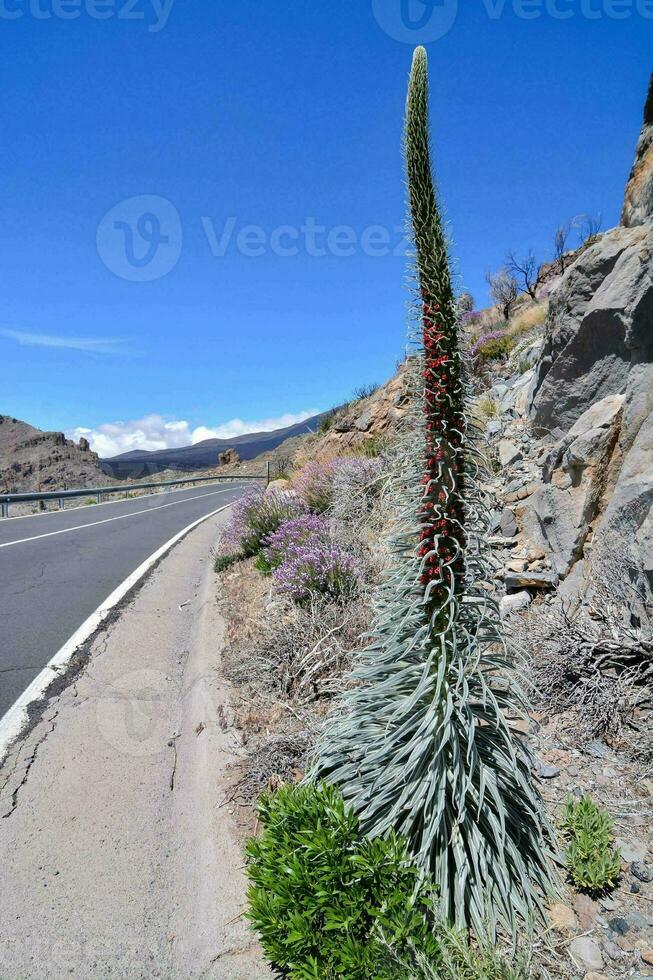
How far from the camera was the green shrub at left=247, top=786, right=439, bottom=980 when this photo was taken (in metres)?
2.04

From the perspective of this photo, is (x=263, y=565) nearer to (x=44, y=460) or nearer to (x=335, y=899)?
(x=335, y=899)

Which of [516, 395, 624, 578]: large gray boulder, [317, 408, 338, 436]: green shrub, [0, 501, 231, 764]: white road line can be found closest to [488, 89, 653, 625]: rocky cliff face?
[516, 395, 624, 578]: large gray boulder

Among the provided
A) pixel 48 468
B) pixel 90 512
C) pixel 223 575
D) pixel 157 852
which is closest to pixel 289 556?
pixel 223 575

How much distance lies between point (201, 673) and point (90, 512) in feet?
51.4

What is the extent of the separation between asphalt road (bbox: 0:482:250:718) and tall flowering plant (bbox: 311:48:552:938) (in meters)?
3.49

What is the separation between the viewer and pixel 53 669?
17.2ft

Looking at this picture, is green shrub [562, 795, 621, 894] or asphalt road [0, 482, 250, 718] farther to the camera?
asphalt road [0, 482, 250, 718]

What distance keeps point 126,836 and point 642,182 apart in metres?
8.00

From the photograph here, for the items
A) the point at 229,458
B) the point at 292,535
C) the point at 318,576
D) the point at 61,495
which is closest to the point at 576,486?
the point at 318,576

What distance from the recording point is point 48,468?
57.8 metres

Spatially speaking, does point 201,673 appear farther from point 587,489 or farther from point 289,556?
point 587,489

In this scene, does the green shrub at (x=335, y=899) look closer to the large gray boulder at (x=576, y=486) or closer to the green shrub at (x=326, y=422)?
the large gray boulder at (x=576, y=486)

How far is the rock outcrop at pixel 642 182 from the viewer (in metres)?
6.25

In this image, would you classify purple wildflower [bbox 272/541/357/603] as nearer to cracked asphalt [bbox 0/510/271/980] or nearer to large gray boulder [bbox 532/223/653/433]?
cracked asphalt [bbox 0/510/271/980]
